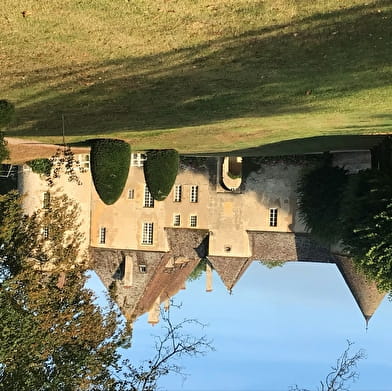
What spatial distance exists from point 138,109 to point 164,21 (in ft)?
13.9

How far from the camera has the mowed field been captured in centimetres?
806

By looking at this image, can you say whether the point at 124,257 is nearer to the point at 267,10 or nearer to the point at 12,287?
the point at 12,287

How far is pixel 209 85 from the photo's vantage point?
10719 mm

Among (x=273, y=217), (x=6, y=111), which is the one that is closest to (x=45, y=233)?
(x=273, y=217)

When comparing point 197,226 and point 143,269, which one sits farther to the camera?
point 197,226

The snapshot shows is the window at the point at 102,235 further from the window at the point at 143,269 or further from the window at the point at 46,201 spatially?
the window at the point at 46,201

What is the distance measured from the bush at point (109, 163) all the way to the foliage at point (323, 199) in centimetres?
1004

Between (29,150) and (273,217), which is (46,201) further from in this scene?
(273,217)

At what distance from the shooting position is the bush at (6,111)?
37.7 ft

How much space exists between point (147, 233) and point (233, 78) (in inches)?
822

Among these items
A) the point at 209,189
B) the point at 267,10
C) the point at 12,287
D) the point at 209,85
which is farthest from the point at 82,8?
the point at 209,189

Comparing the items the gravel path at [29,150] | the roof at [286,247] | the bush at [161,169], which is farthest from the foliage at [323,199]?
the gravel path at [29,150]

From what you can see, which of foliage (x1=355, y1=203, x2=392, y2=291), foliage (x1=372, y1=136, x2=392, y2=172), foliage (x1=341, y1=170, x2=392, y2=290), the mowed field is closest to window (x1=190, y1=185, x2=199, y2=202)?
foliage (x1=341, y1=170, x2=392, y2=290)

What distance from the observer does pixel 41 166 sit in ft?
80.9
